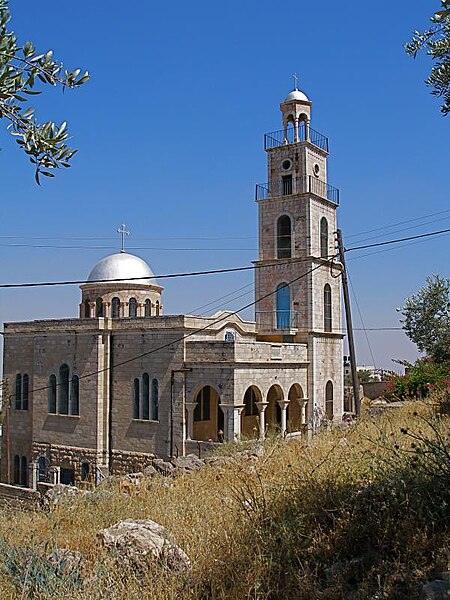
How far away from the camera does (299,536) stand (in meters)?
4.82

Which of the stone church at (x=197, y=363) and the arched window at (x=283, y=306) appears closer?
the stone church at (x=197, y=363)

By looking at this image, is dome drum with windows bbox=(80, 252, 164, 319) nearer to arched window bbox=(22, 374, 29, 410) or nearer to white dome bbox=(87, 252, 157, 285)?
white dome bbox=(87, 252, 157, 285)

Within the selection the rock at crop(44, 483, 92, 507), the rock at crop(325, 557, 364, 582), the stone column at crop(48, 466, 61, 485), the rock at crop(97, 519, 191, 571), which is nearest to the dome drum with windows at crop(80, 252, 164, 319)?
the stone column at crop(48, 466, 61, 485)

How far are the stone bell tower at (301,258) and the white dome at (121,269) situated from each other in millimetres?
6942

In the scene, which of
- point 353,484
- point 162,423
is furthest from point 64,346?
point 353,484

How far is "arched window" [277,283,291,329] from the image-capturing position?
25531 mm

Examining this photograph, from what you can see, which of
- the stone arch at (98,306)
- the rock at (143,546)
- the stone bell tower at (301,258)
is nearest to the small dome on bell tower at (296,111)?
the stone bell tower at (301,258)

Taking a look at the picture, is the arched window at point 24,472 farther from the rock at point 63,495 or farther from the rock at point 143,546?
the rock at point 143,546

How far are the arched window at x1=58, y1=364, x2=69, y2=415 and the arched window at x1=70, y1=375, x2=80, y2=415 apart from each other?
0.28 metres

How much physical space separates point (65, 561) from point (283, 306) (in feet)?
70.2

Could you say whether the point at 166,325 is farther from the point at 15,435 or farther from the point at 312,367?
the point at 15,435

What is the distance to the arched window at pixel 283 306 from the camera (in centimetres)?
2553

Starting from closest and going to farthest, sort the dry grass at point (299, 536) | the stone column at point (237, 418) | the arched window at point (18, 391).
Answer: the dry grass at point (299, 536) < the stone column at point (237, 418) < the arched window at point (18, 391)

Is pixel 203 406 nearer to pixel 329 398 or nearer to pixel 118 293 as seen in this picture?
pixel 329 398
